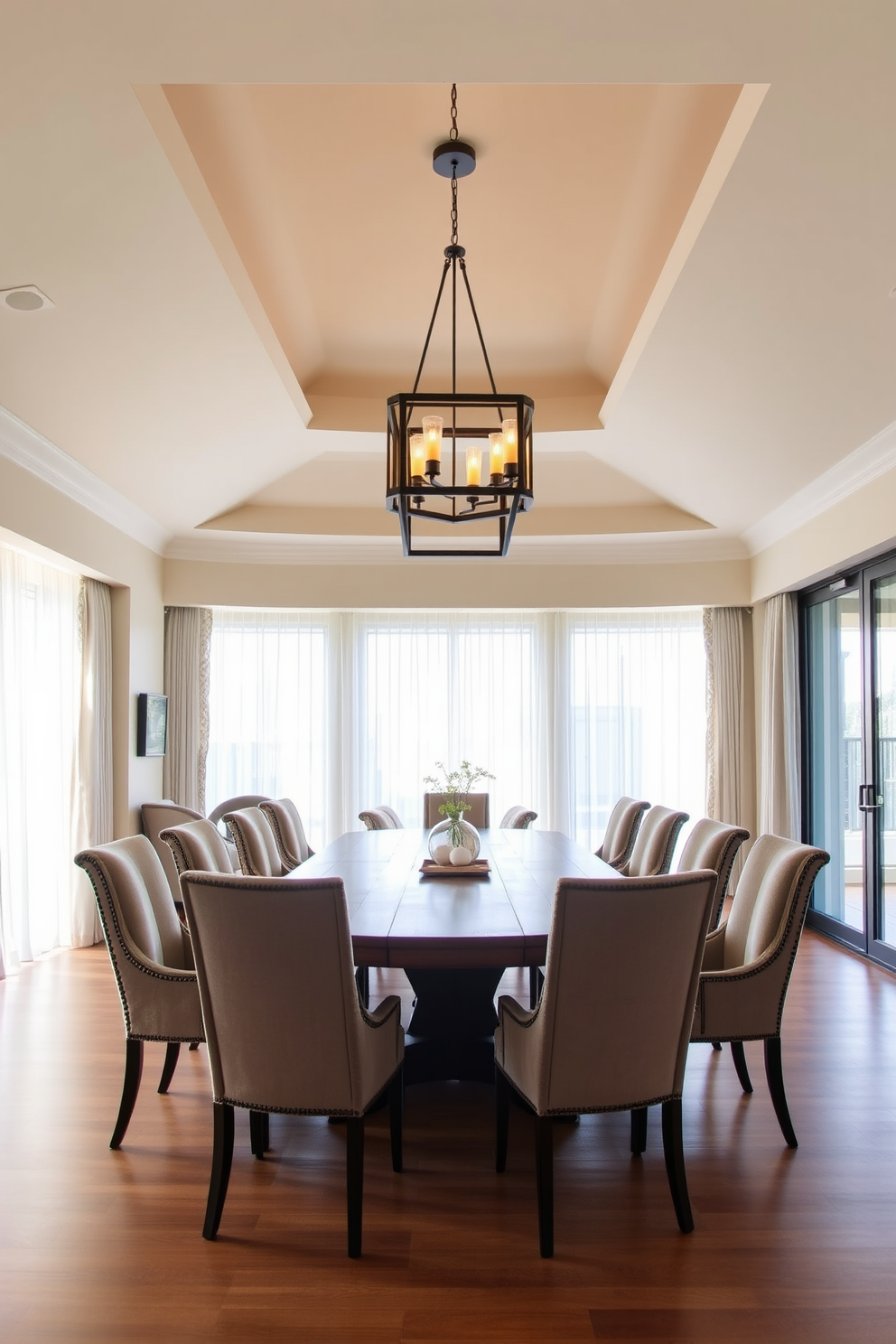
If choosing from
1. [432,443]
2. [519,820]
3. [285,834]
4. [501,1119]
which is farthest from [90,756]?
[501,1119]

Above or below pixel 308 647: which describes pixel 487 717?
below

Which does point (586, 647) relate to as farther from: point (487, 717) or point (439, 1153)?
point (439, 1153)

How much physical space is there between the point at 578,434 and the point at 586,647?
2.37m

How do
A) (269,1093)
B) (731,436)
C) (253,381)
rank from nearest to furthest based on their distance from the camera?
(269,1093) → (253,381) → (731,436)

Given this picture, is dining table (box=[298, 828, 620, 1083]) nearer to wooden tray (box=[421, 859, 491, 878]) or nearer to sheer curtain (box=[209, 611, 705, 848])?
wooden tray (box=[421, 859, 491, 878])

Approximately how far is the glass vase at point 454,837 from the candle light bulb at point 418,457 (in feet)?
4.76

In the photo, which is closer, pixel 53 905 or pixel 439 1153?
pixel 439 1153

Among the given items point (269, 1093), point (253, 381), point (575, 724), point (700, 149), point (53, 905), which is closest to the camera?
point (269, 1093)

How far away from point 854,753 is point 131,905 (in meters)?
4.36

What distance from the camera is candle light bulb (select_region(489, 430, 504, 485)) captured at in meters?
3.29

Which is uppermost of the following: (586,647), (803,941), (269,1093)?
(586,647)

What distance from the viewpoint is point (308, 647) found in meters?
7.68

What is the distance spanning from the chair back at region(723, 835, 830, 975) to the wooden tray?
0.96m

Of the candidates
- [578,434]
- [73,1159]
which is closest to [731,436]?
[578,434]
